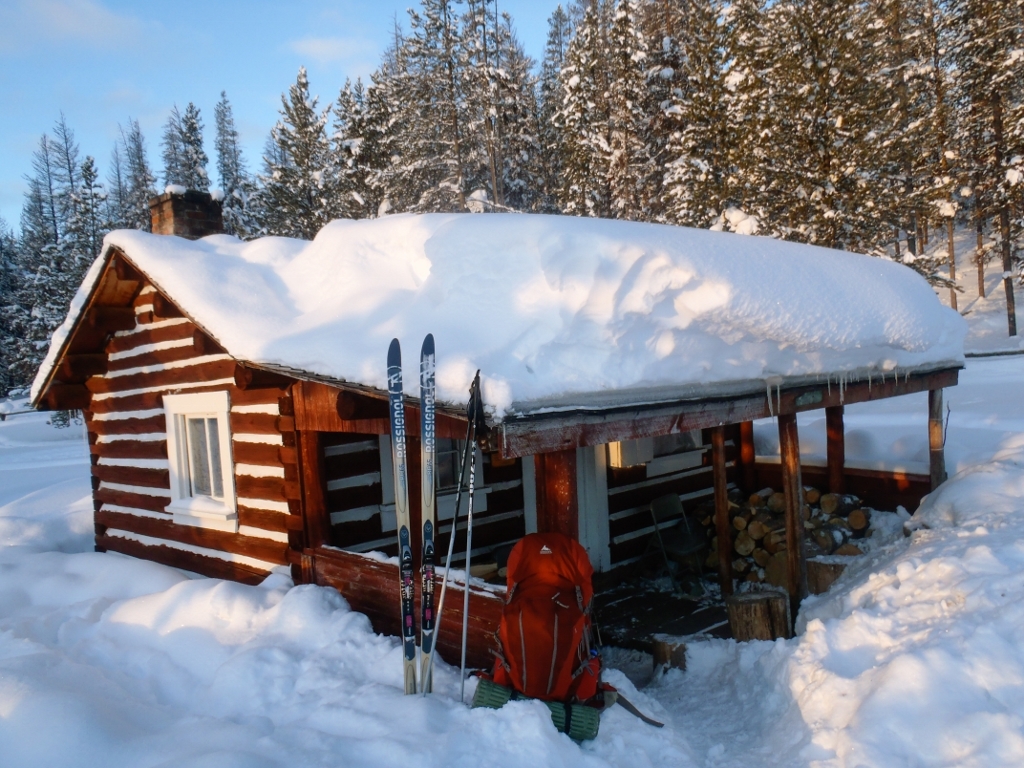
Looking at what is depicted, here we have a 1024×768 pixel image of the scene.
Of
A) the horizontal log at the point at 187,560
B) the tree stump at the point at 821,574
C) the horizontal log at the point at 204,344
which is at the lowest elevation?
the tree stump at the point at 821,574

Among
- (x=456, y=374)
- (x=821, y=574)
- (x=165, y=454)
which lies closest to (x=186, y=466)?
(x=165, y=454)

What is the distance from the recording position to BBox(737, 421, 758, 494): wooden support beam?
34.7 feet

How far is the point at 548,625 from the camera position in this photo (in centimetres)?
424

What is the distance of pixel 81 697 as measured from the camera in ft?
14.4

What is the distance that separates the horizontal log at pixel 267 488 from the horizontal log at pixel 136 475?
5.15ft

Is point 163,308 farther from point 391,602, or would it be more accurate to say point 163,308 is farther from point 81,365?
point 391,602

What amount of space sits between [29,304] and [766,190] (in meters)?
44.3

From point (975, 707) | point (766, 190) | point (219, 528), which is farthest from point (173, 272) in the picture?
point (766, 190)

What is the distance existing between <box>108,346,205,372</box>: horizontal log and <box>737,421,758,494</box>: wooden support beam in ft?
25.2

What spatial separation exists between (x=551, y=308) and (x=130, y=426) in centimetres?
687

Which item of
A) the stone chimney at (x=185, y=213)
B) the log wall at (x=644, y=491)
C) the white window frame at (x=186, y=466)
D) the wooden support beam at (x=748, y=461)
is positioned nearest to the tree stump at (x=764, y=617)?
the log wall at (x=644, y=491)

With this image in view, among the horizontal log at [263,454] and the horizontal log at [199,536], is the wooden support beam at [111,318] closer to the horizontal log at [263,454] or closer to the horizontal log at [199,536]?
the horizontal log at [199,536]

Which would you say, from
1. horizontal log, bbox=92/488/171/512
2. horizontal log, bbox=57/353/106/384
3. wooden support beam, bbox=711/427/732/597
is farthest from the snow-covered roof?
horizontal log, bbox=92/488/171/512

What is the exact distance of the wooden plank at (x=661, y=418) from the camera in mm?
3859
